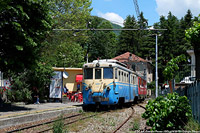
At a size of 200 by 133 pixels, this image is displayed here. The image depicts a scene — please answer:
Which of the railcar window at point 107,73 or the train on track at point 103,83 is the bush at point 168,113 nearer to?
the train on track at point 103,83

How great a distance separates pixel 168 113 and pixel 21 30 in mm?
9042

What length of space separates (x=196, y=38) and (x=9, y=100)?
16.6 metres

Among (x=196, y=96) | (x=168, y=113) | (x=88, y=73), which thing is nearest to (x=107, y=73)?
(x=88, y=73)

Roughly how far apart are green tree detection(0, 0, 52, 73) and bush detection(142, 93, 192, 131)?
8.29 meters

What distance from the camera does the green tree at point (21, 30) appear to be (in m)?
14.1

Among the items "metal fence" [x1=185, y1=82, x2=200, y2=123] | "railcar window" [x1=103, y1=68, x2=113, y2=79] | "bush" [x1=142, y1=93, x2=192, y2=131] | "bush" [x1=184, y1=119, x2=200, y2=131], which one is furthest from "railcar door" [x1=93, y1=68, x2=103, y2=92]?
"bush" [x1=184, y1=119, x2=200, y2=131]

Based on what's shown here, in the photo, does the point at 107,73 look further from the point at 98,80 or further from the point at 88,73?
the point at 88,73

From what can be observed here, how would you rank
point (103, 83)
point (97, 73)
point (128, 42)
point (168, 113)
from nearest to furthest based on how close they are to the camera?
1. point (168, 113)
2. point (103, 83)
3. point (97, 73)
4. point (128, 42)

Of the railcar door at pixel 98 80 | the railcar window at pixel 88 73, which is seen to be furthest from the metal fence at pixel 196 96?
the railcar window at pixel 88 73

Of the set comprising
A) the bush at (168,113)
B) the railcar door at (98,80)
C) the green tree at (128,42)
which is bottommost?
the bush at (168,113)

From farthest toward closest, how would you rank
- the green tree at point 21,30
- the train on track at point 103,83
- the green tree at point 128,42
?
the green tree at point 128,42
the train on track at point 103,83
the green tree at point 21,30

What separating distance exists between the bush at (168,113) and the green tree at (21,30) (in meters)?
8.29

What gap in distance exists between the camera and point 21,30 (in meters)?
14.2

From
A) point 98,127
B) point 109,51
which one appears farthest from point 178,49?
point 98,127
